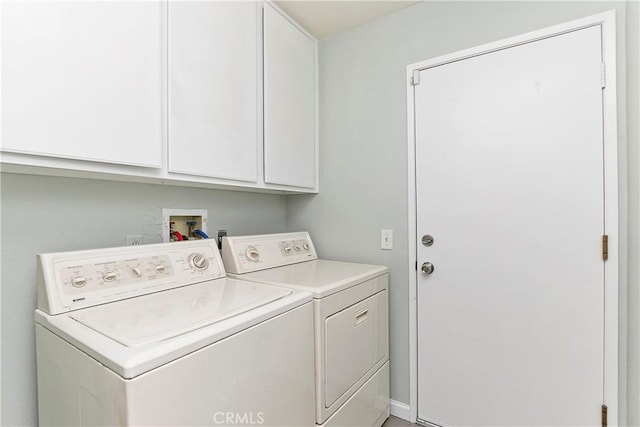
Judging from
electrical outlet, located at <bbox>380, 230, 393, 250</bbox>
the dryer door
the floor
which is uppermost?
electrical outlet, located at <bbox>380, 230, 393, 250</bbox>

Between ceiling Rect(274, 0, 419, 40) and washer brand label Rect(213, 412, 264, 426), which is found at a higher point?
ceiling Rect(274, 0, 419, 40)

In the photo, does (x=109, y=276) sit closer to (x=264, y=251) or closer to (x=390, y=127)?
(x=264, y=251)

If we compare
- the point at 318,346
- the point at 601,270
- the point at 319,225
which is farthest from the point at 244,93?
the point at 601,270

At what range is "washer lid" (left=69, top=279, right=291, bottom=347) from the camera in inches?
33.0

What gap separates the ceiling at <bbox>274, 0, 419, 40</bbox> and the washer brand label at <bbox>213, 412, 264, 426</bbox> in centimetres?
199

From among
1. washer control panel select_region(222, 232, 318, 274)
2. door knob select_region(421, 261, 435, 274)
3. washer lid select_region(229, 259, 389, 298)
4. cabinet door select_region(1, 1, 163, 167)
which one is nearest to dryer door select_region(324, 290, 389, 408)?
washer lid select_region(229, 259, 389, 298)

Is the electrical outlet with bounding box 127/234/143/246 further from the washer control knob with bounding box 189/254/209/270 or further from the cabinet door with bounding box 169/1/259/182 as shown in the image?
the cabinet door with bounding box 169/1/259/182

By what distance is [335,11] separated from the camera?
6.22 ft

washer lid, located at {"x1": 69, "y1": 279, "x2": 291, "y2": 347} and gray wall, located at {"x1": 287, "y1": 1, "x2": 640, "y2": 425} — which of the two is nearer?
washer lid, located at {"x1": 69, "y1": 279, "x2": 291, "y2": 347}

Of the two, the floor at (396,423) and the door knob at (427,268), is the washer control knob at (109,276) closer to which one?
the door knob at (427,268)

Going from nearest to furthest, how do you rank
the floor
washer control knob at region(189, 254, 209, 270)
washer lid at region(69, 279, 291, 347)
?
washer lid at region(69, 279, 291, 347)
washer control knob at region(189, 254, 209, 270)
the floor

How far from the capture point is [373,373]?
1.68 meters

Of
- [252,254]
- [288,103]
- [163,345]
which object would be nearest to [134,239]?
[252,254]

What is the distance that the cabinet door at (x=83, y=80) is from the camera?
0.89 metres
